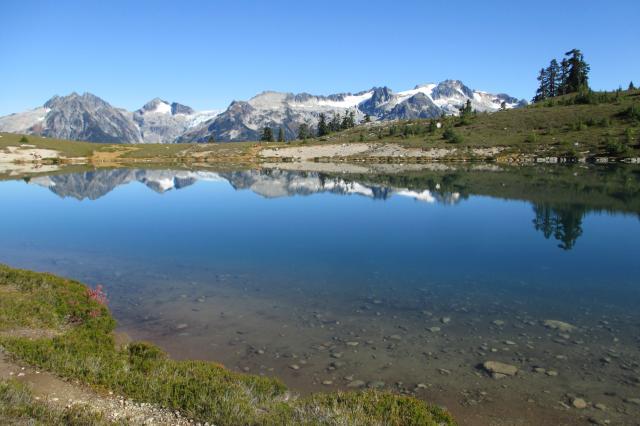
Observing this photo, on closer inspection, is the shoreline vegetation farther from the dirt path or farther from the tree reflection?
the dirt path

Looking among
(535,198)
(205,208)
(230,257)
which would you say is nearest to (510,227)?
(535,198)

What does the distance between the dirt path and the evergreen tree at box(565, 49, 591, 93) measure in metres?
197

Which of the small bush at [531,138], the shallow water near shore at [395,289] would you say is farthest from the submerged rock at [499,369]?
the small bush at [531,138]

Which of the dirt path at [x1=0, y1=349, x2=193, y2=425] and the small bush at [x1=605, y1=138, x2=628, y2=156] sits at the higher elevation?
the small bush at [x1=605, y1=138, x2=628, y2=156]

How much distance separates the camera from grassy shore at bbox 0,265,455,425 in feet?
34.7

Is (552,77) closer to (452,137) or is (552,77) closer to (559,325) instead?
(452,137)

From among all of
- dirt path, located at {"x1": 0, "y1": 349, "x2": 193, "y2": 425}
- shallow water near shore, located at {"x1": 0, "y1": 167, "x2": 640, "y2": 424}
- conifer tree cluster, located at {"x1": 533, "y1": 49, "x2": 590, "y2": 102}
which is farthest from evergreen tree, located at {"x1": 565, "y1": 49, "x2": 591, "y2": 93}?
dirt path, located at {"x1": 0, "y1": 349, "x2": 193, "y2": 425}

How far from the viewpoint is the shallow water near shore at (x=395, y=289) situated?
14680 millimetres

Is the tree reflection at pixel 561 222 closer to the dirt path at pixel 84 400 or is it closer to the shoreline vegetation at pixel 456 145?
the dirt path at pixel 84 400

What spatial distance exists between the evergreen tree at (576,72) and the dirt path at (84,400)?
7759 inches

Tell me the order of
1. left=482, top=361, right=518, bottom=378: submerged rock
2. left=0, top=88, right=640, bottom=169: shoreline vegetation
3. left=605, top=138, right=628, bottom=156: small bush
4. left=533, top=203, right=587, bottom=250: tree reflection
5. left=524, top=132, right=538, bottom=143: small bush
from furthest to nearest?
left=524, top=132, right=538, bottom=143: small bush, left=0, top=88, right=640, bottom=169: shoreline vegetation, left=605, top=138, right=628, bottom=156: small bush, left=533, top=203, right=587, bottom=250: tree reflection, left=482, top=361, right=518, bottom=378: submerged rock

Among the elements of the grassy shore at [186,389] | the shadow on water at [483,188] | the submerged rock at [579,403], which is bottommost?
the submerged rock at [579,403]

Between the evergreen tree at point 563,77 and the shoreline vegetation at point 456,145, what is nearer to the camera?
the shoreline vegetation at point 456,145

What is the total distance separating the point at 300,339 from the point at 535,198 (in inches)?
1741
